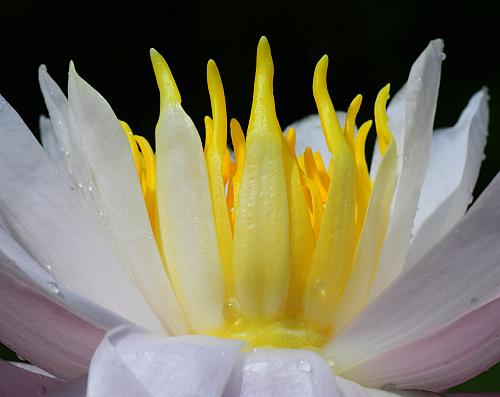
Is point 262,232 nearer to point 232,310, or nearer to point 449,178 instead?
point 232,310

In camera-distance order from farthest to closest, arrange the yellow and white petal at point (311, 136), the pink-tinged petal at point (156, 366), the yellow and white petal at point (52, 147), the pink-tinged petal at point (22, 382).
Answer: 1. the yellow and white petal at point (311, 136)
2. the yellow and white petal at point (52, 147)
3. the pink-tinged petal at point (22, 382)
4. the pink-tinged petal at point (156, 366)

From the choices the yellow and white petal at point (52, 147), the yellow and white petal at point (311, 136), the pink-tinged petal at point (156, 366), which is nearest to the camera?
the pink-tinged petal at point (156, 366)

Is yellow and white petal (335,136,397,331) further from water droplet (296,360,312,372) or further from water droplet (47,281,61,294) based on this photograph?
water droplet (47,281,61,294)

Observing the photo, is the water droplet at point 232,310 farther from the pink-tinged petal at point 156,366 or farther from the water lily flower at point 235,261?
the pink-tinged petal at point 156,366

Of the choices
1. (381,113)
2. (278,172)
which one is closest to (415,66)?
(381,113)

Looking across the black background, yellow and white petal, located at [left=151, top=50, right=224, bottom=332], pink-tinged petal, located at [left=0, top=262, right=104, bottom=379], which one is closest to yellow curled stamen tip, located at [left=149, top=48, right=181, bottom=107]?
yellow and white petal, located at [left=151, top=50, right=224, bottom=332]

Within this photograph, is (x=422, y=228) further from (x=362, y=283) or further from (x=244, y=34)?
(x=244, y=34)

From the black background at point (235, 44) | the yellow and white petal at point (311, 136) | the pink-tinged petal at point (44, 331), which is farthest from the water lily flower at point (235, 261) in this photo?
the black background at point (235, 44)
